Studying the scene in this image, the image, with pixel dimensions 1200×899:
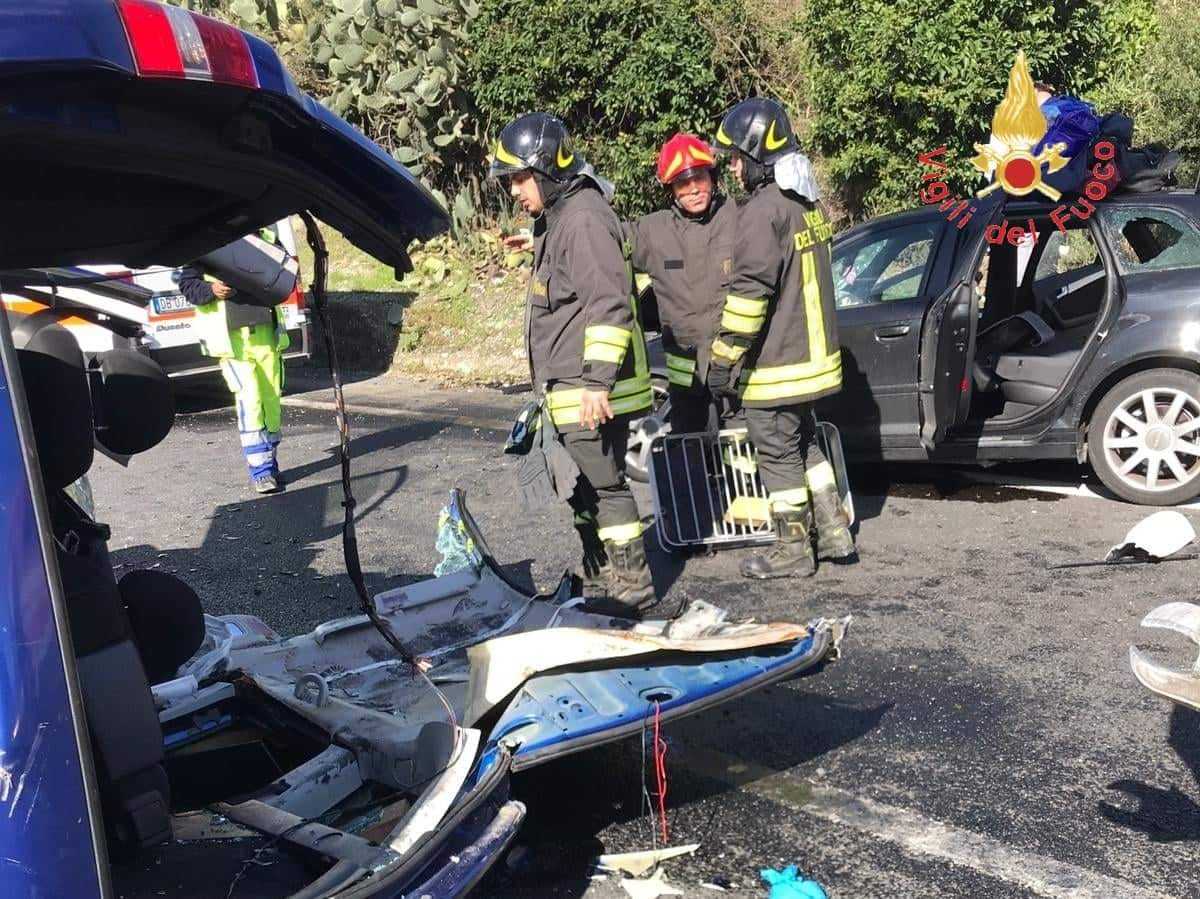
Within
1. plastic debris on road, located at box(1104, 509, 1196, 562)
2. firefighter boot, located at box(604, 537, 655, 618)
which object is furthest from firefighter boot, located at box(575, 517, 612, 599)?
plastic debris on road, located at box(1104, 509, 1196, 562)

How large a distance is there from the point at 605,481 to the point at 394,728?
2.11 meters

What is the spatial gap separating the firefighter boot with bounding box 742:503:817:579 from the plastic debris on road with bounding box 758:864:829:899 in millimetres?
2588

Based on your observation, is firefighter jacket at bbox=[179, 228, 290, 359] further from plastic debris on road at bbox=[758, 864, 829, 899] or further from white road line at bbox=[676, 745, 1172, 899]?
plastic debris on road at bbox=[758, 864, 829, 899]

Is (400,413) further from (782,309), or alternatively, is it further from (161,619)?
(161,619)

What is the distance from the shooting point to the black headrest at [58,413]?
2354mm

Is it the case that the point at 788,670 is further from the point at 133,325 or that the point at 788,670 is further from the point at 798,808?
the point at 133,325

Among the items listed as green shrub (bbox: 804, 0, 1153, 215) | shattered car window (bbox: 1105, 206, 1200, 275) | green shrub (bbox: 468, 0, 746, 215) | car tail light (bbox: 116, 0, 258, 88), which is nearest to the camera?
car tail light (bbox: 116, 0, 258, 88)

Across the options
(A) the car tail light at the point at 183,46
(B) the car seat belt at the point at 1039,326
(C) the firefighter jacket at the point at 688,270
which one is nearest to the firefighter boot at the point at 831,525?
(C) the firefighter jacket at the point at 688,270

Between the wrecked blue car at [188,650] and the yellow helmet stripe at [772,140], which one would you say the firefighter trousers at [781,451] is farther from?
the wrecked blue car at [188,650]

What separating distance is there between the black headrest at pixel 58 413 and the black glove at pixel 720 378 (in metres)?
3.52

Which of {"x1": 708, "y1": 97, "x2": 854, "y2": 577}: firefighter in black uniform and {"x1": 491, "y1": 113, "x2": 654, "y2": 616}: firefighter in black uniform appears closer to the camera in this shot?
{"x1": 491, "y1": 113, "x2": 654, "y2": 616}: firefighter in black uniform

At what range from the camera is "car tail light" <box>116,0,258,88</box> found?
1997 millimetres

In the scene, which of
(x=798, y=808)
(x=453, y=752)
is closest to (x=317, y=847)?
(x=453, y=752)

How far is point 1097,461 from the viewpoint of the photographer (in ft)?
21.8
